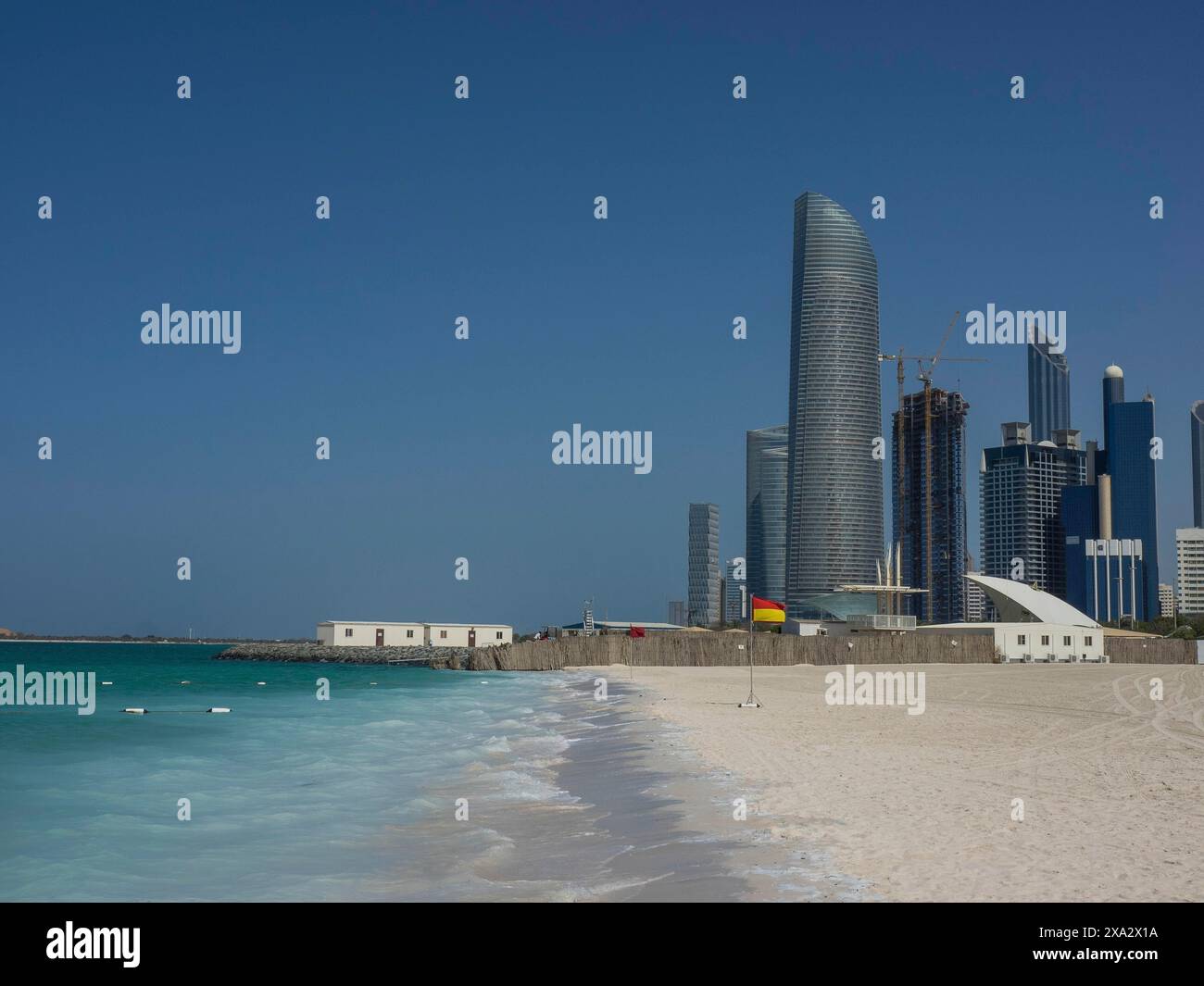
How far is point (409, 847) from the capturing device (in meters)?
11.8

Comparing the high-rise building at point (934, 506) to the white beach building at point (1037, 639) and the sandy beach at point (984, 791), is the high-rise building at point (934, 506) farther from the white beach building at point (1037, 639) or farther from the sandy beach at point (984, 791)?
the sandy beach at point (984, 791)

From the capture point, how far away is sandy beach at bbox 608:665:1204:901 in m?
8.11

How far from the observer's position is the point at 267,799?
16.2 m

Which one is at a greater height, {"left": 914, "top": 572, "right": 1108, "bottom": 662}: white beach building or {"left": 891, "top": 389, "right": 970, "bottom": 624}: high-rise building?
{"left": 891, "top": 389, "right": 970, "bottom": 624}: high-rise building

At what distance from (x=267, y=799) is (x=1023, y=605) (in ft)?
247

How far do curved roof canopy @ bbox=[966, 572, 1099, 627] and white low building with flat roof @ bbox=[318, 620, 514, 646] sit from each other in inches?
1788

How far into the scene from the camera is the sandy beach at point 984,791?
8.11m

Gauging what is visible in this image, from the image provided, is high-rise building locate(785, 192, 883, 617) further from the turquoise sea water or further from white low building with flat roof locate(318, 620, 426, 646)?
the turquoise sea water

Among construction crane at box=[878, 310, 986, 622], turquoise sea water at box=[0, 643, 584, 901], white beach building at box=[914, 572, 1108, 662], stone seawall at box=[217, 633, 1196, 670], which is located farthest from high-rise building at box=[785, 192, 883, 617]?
turquoise sea water at box=[0, 643, 584, 901]

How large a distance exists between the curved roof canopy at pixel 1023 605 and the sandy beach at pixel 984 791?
5611 centimetres

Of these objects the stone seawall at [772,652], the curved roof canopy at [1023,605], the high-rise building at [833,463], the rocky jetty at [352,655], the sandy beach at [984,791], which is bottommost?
the rocky jetty at [352,655]

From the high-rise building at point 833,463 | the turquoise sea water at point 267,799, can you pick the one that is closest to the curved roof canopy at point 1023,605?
the turquoise sea water at point 267,799
